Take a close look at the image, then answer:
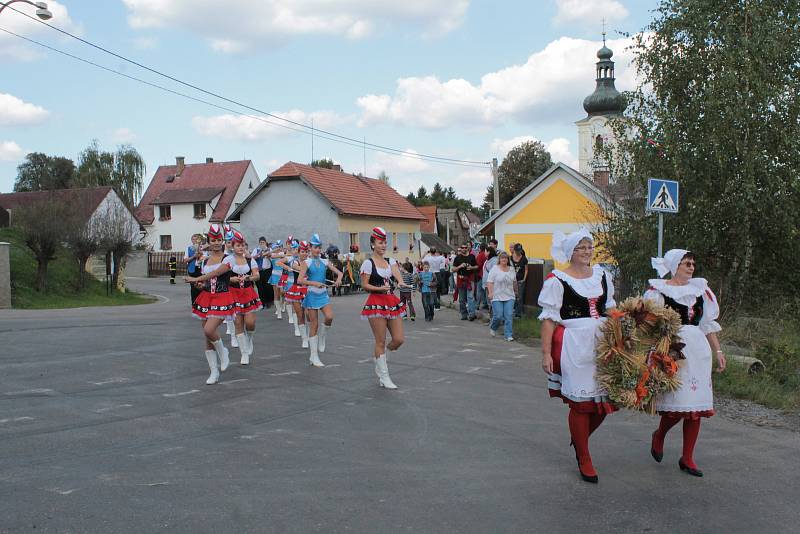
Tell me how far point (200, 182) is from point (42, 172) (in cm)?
2684

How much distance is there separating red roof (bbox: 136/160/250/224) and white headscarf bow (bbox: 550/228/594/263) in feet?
184

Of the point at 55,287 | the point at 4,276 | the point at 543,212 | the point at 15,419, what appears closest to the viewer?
the point at 15,419

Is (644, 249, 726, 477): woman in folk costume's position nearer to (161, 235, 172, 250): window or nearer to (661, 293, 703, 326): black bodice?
(661, 293, 703, 326): black bodice

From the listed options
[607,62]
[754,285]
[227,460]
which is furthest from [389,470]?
[607,62]

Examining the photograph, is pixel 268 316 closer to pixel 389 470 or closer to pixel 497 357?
pixel 497 357

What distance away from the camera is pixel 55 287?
26562mm

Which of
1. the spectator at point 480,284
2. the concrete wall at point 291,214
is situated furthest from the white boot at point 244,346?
the concrete wall at point 291,214

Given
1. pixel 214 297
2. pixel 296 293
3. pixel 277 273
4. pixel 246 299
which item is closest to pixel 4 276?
pixel 277 273

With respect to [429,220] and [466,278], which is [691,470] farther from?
[429,220]

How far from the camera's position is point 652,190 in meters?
11.5

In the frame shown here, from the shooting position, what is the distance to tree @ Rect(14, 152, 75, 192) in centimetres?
7339

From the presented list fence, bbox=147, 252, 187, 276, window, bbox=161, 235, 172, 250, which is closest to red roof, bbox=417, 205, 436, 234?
window, bbox=161, 235, 172, 250

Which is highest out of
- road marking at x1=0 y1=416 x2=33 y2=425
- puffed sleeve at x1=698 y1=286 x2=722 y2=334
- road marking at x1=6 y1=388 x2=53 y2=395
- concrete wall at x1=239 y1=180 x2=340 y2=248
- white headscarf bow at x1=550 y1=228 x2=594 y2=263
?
concrete wall at x1=239 y1=180 x2=340 y2=248

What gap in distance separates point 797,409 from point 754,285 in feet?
20.4
